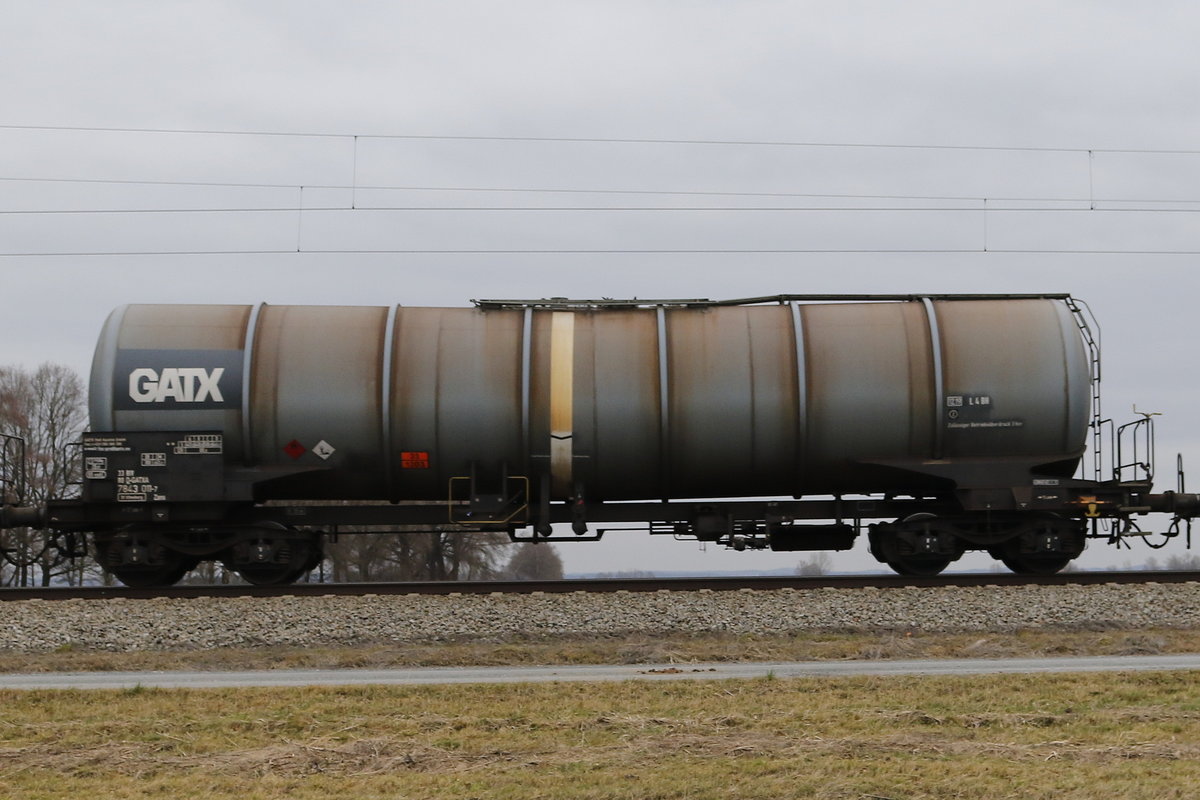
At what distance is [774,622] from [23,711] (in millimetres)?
8171

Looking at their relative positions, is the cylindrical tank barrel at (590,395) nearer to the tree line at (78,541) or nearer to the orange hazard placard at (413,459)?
the orange hazard placard at (413,459)

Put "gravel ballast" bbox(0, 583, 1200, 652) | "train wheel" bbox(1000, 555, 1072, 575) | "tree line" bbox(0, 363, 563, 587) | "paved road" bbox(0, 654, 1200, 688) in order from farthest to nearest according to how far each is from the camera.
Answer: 1. "tree line" bbox(0, 363, 563, 587)
2. "train wheel" bbox(1000, 555, 1072, 575)
3. "gravel ballast" bbox(0, 583, 1200, 652)
4. "paved road" bbox(0, 654, 1200, 688)

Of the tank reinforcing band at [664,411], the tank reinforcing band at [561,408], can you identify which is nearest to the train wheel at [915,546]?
the tank reinforcing band at [664,411]

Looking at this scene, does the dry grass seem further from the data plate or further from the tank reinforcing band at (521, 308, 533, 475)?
the tank reinforcing band at (521, 308, 533, 475)

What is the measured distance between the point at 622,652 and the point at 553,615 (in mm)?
2170

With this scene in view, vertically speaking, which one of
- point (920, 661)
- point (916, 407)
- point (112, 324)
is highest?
point (112, 324)

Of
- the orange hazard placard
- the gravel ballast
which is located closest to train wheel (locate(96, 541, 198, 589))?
the gravel ballast

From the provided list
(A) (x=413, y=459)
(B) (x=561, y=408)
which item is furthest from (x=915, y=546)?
(A) (x=413, y=459)

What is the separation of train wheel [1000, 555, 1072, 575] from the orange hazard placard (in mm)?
8839

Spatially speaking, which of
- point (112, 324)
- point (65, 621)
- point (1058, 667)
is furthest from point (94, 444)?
point (1058, 667)

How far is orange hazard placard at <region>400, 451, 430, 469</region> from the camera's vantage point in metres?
16.2

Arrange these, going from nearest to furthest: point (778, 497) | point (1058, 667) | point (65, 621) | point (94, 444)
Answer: point (1058, 667)
point (65, 621)
point (94, 444)
point (778, 497)

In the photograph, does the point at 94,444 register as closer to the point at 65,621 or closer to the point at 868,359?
the point at 65,621

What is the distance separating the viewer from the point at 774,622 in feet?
45.3
